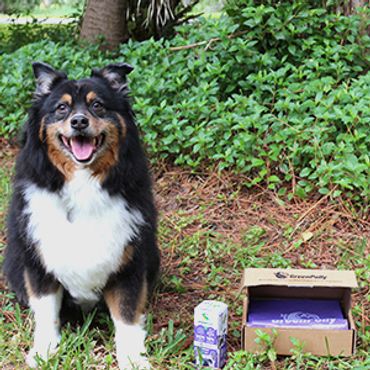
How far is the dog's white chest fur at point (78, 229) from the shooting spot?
317 centimetres

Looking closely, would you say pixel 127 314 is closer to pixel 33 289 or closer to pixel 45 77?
pixel 33 289

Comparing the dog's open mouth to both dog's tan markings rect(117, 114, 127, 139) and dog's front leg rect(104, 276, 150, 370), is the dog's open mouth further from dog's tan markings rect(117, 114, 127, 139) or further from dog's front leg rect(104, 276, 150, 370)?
dog's front leg rect(104, 276, 150, 370)

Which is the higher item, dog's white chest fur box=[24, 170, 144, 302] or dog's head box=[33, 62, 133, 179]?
dog's head box=[33, 62, 133, 179]

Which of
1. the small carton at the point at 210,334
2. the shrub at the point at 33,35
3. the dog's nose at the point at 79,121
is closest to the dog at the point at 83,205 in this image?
the dog's nose at the point at 79,121

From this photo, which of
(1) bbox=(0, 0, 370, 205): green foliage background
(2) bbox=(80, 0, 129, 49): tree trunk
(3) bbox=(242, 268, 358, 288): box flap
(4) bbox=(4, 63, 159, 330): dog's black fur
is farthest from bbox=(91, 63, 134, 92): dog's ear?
(2) bbox=(80, 0, 129, 49): tree trunk

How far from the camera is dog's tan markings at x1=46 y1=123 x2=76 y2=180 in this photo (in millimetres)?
3098

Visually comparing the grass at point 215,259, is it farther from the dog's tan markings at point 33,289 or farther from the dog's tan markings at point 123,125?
the dog's tan markings at point 123,125

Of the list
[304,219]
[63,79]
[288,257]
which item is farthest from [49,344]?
[304,219]

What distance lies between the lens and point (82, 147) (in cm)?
312

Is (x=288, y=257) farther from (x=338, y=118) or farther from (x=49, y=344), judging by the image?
(x=49, y=344)

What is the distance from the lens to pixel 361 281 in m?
3.94

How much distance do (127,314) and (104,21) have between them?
15.5ft

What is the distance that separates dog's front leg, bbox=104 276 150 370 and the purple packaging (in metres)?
0.58

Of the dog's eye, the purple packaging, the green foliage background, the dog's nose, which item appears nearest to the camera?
the dog's nose
